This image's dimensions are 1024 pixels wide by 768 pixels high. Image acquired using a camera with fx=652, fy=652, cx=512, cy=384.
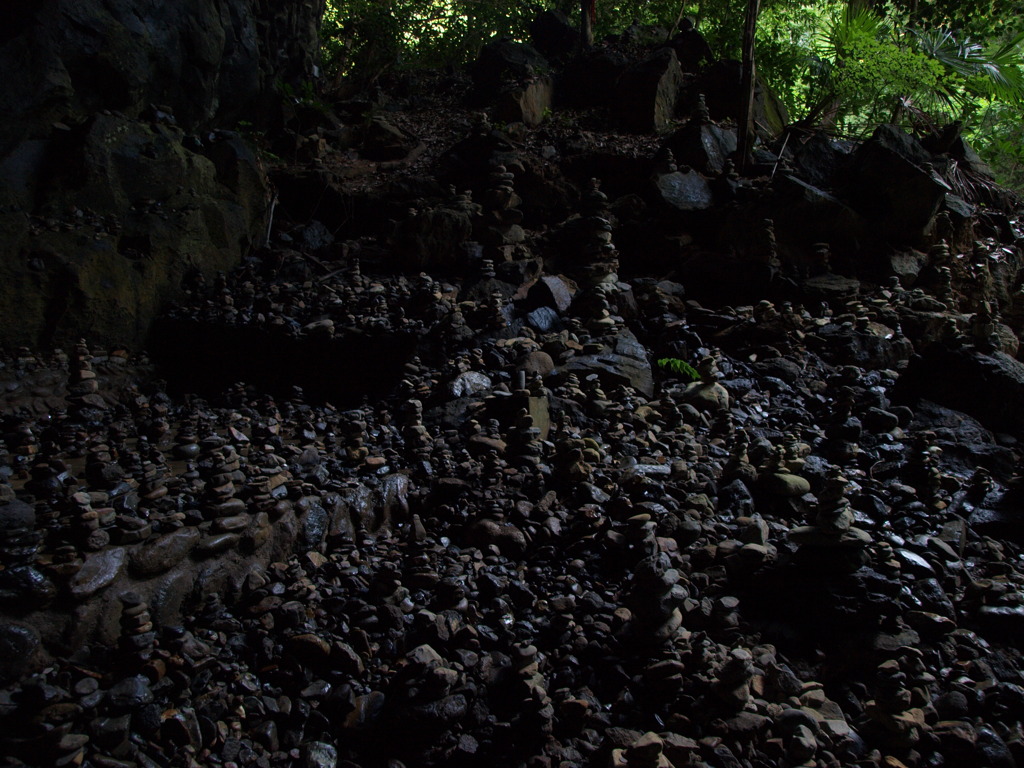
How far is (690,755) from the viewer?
2.81m

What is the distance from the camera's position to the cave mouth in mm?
6504

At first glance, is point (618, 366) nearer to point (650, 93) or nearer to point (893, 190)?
point (893, 190)

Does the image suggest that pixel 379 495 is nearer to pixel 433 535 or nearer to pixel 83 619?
pixel 433 535

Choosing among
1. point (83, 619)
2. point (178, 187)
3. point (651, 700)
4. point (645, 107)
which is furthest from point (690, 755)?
point (645, 107)

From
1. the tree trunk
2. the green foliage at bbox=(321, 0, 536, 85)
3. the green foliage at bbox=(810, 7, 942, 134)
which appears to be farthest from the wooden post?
the green foliage at bbox=(321, 0, 536, 85)

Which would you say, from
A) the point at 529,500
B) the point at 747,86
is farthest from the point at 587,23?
the point at 529,500

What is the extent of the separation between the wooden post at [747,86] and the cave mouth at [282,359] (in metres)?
6.41

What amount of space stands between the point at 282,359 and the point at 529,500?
3.31 meters

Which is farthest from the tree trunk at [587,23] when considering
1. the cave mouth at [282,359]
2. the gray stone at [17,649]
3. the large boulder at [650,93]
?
the gray stone at [17,649]

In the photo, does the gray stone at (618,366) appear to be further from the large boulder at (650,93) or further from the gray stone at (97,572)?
the large boulder at (650,93)

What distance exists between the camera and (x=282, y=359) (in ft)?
21.5

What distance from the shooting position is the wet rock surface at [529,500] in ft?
9.75

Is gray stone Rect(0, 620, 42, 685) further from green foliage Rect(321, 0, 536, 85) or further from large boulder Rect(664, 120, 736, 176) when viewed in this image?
green foliage Rect(321, 0, 536, 85)

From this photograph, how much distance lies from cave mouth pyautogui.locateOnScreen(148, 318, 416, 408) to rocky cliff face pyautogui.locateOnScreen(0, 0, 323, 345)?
0.44 metres
